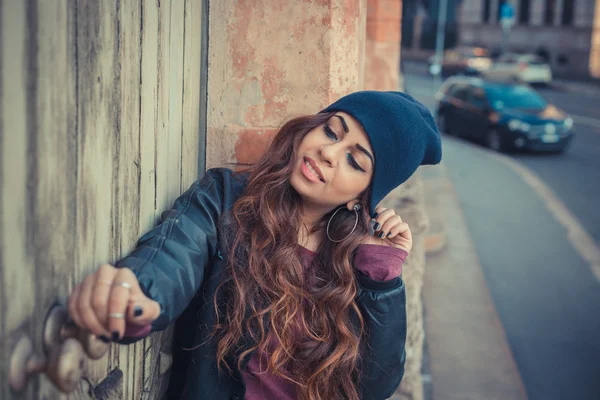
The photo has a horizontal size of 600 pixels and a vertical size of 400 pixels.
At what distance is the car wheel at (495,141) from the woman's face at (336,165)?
41.4 ft

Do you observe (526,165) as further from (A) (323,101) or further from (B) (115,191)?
(B) (115,191)

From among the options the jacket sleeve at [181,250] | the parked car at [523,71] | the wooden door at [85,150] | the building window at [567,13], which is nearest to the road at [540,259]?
the jacket sleeve at [181,250]

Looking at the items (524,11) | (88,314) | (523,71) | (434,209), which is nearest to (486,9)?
(524,11)

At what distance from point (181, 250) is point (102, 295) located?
0.40m

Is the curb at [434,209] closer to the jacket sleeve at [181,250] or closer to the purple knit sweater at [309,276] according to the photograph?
the purple knit sweater at [309,276]

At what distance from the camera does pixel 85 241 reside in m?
1.58

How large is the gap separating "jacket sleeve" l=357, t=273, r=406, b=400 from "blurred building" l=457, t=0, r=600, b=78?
36937 mm

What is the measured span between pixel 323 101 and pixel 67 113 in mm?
1143

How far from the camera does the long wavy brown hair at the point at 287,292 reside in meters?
2.01

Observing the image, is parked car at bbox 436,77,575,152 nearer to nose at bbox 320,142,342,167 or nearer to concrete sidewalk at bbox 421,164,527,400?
concrete sidewalk at bbox 421,164,527,400

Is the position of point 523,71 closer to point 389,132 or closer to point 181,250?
point 389,132

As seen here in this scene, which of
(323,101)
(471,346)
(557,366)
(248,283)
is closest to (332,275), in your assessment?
(248,283)

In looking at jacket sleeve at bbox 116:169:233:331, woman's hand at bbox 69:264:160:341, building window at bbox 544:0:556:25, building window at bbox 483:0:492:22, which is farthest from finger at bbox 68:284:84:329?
building window at bbox 483:0:492:22

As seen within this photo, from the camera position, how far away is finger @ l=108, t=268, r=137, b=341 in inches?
54.7
